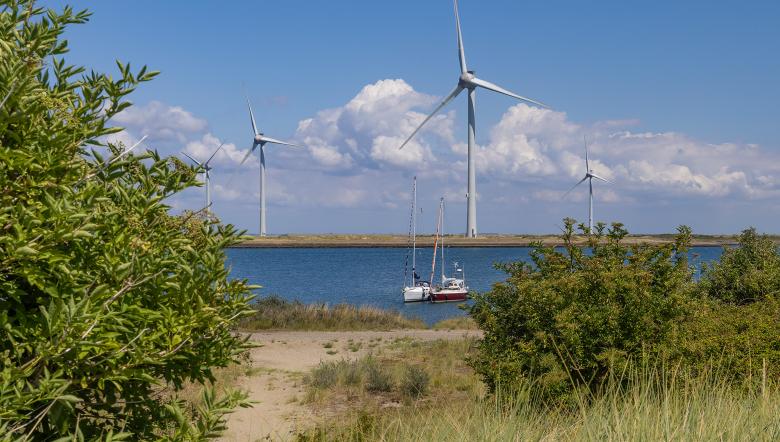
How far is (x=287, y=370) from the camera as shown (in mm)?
22328

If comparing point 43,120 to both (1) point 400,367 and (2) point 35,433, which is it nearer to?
(2) point 35,433

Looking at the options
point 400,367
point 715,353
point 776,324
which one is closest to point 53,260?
point 715,353

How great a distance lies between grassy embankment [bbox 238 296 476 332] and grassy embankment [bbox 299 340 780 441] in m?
8.32

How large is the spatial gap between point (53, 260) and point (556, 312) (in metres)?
9.32

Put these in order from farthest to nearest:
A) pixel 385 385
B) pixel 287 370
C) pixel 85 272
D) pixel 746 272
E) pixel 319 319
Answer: pixel 319 319 < pixel 287 370 < pixel 746 272 < pixel 385 385 < pixel 85 272

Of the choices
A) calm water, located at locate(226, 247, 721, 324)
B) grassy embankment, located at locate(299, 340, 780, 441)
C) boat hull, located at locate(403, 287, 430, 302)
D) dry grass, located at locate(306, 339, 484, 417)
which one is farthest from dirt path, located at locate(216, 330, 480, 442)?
boat hull, located at locate(403, 287, 430, 302)

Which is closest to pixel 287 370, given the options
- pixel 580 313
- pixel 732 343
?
pixel 580 313

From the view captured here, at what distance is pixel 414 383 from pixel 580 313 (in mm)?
7350

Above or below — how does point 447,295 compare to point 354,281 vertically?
above

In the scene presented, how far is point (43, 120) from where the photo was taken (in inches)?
167

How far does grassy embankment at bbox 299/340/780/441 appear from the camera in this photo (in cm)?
534

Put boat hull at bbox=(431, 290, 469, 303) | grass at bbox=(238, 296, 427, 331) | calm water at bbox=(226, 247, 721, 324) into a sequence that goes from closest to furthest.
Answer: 1. grass at bbox=(238, 296, 427, 331)
2. calm water at bbox=(226, 247, 721, 324)
3. boat hull at bbox=(431, 290, 469, 303)

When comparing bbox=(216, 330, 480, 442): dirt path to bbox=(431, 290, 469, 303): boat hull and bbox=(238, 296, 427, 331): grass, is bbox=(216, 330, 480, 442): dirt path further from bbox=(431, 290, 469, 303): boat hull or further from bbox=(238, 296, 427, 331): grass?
bbox=(431, 290, 469, 303): boat hull

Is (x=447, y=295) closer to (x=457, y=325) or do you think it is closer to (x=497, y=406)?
(x=457, y=325)
